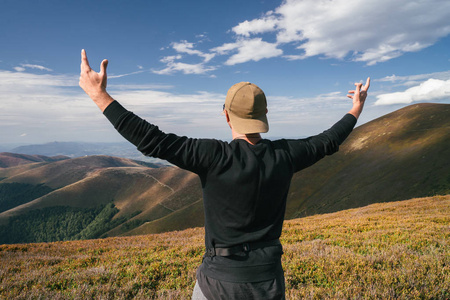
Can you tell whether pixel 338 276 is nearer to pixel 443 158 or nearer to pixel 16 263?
pixel 16 263

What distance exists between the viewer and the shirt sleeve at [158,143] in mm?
2111

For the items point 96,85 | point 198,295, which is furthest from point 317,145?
point 96,85

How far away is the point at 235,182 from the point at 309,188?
9358 centimetres

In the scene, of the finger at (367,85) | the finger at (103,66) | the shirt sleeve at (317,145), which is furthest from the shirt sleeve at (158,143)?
the finger at (367,85)

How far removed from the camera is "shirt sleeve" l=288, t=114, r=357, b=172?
2.70 m

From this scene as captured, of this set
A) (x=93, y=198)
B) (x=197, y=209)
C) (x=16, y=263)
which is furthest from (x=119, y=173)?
(x=16, y=263)

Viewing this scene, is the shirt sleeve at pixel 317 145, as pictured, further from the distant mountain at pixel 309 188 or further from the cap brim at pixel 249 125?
the distant mountain at pixel 309 188

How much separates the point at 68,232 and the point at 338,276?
7219 inches

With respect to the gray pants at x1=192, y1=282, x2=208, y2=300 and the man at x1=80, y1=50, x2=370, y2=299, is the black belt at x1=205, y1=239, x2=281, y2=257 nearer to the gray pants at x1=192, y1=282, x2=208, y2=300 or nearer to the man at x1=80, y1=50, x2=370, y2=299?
the man at x1=80, y1=50, x2=370, y2=299

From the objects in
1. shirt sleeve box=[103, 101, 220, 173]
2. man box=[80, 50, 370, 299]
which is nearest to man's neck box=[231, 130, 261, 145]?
man box=[80, 50, 370, 299]

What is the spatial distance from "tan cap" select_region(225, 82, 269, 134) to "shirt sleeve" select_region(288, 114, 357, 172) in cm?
45

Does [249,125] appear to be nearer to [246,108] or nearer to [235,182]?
[246,108]

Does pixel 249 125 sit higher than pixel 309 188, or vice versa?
pixel 249 125

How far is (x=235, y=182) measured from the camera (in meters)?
2.22
